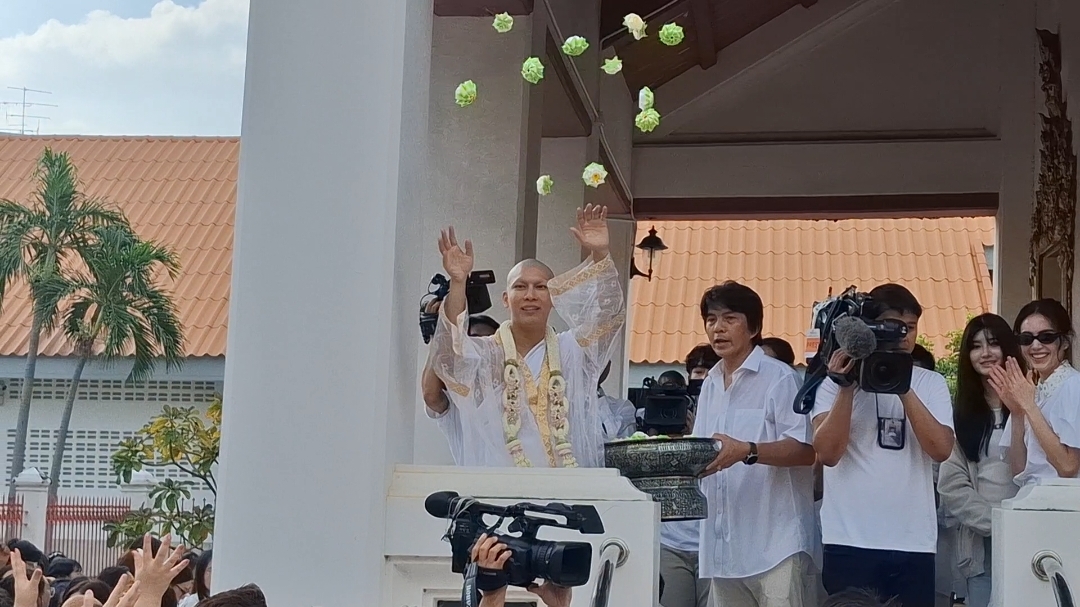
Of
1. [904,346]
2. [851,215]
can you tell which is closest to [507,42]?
A: [904,346]

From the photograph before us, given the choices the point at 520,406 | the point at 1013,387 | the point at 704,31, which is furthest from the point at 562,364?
the point at 704,31

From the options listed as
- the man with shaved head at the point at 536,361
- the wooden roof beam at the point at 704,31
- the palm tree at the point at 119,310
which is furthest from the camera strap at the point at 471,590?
the palm tree at the point at 119,310

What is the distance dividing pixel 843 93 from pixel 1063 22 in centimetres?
202

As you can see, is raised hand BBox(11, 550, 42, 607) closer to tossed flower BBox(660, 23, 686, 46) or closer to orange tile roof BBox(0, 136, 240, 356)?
tossed flower BBox(660, 23, 686, 46)

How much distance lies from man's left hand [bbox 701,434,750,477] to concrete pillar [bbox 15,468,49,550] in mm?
10687

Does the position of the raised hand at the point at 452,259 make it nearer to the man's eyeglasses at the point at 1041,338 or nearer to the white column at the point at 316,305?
the white column at the point at 316,305

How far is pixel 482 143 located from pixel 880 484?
3.08m

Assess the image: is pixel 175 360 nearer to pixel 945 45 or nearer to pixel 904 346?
pixel 945 45

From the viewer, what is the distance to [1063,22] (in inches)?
360

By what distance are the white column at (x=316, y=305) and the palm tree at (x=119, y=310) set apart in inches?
403

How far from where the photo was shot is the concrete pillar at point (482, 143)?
261 inches

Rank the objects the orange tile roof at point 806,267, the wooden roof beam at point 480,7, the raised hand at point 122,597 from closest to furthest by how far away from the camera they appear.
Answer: the raised hand at point 122,597 → the wooden roof beam at point 480,7 → the orange tile roof at point 806,267

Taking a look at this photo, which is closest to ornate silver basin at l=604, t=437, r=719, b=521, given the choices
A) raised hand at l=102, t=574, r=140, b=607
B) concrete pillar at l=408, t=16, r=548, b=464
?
raised hand at l=102, t=574, r=140, b=607

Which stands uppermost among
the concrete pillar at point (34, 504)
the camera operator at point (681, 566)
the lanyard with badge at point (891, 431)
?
the lanyard with badge at point (891, 431)
